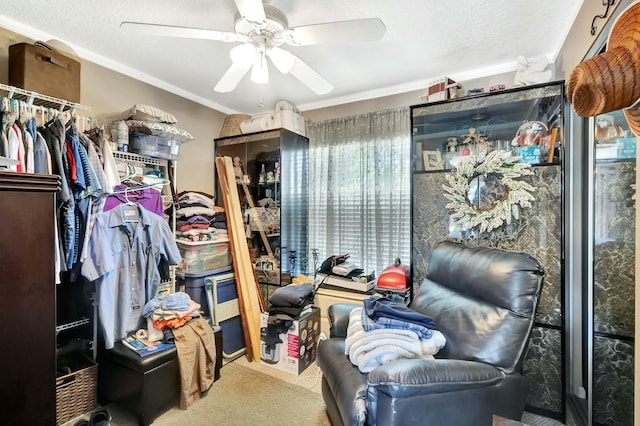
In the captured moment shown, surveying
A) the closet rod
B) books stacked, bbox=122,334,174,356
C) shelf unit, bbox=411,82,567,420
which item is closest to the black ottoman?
books stacked, bbox=122,334,174,356

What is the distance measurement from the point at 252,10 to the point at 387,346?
5.45ft

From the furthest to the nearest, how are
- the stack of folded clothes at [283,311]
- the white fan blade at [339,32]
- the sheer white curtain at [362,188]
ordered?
the sheer white curtain at [362,188] < the stack of folded clothes at [283,311] < the white fan blade at [339,32]

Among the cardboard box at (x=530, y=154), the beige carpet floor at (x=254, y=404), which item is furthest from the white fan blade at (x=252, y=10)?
the beige carpet floor at (x=254, y=404)

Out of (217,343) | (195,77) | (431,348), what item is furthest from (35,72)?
(431,348)

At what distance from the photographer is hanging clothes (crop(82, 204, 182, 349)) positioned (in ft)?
6.36

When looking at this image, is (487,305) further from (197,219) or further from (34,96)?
(34,96)

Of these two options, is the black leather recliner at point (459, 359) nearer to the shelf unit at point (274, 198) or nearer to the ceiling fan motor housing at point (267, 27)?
the shelf unit at point (274, 198)

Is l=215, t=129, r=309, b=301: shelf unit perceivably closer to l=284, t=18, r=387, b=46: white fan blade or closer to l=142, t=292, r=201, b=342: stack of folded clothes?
l=142, t=292, r=201, b=342: stack of folded clothes

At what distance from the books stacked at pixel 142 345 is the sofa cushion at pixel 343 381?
40.5 inches

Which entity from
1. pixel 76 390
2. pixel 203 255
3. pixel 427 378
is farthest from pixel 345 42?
pixel 76 390

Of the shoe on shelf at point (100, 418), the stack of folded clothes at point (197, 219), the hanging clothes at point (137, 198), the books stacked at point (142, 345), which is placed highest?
→ the hanging clothes at point (137, 198)

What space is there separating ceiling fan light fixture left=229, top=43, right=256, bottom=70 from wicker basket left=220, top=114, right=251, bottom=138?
1.75 meters

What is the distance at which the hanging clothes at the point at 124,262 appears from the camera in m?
1.94

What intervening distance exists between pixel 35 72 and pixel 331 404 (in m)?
2.56
